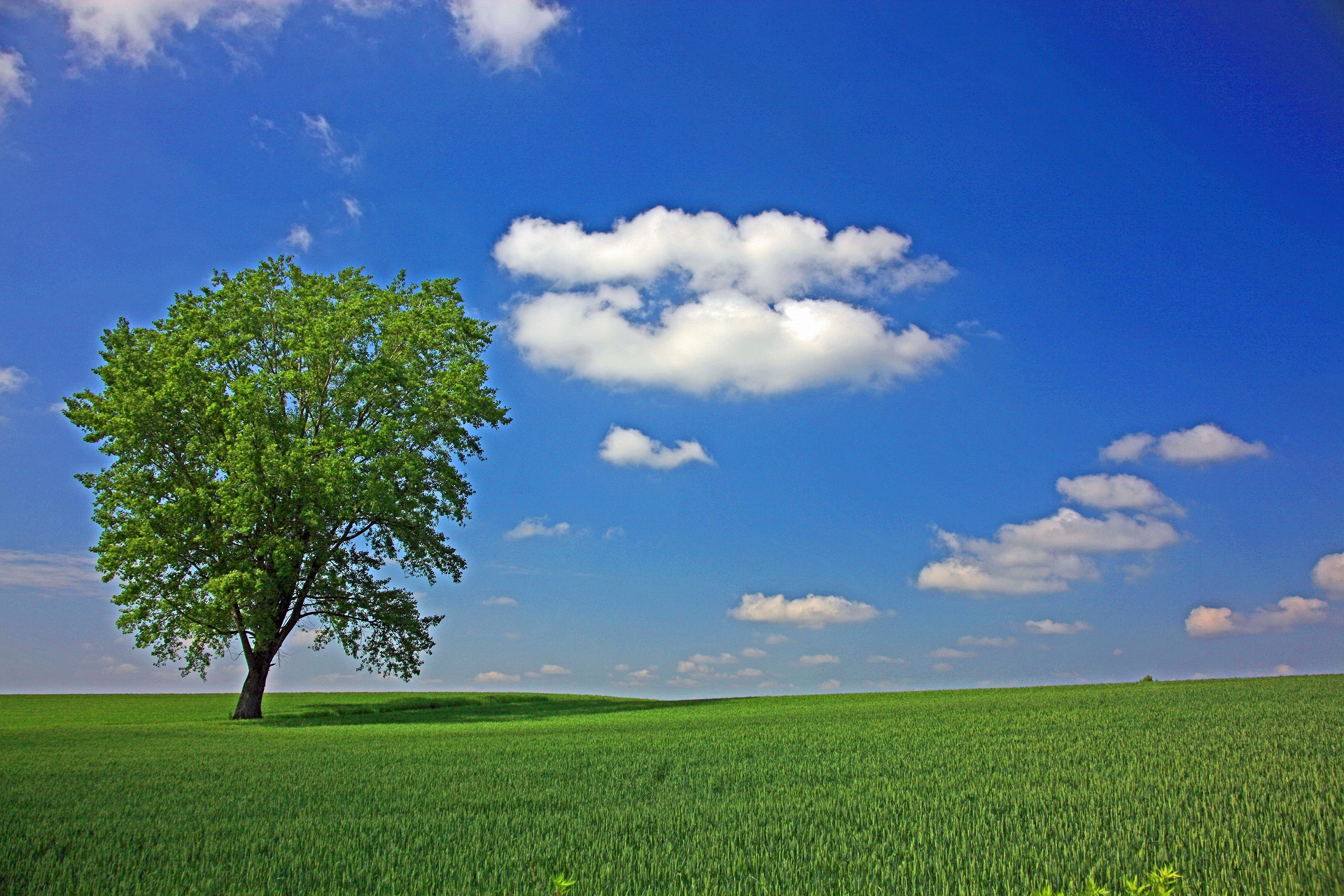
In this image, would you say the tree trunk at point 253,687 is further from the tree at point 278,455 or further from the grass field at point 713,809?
the grass field at point 713,809

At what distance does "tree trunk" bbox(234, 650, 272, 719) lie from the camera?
34781 millimetres

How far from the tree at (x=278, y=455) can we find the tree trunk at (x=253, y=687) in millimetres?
85

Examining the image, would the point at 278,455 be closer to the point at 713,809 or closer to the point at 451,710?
the point at 451,710

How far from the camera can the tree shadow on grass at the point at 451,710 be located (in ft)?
109

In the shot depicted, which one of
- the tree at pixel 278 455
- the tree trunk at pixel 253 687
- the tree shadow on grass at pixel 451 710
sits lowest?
the tree shadow on grass at pixel 451 710

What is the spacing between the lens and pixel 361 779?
550 inches

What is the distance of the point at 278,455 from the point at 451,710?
16991 millimetres

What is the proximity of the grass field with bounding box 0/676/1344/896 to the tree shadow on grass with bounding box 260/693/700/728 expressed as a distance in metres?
10.8

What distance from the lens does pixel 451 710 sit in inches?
1642

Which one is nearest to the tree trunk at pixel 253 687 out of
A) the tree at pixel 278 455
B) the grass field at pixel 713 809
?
the tree at pixel 278 455

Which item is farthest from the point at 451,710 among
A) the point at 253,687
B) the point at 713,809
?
the point at 713,809

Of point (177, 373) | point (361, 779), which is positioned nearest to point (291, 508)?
point (177, 373)

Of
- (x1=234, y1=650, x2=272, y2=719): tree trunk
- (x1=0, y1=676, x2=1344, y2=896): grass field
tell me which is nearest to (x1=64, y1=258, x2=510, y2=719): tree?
(x1=234, y1=650, x2=272, y2=719): tree trunk

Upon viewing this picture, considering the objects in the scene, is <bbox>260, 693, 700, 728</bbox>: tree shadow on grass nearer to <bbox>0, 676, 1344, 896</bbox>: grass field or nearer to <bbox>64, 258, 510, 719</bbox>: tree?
<bbox>64, 258, 510, 719</bbox>: tree
